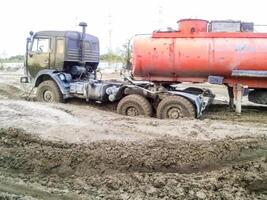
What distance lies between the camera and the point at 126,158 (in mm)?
7453

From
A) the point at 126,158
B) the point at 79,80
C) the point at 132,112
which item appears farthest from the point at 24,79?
the point at 126,158

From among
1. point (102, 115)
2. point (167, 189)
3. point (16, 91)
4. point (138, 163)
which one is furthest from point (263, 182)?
point (16, 91)

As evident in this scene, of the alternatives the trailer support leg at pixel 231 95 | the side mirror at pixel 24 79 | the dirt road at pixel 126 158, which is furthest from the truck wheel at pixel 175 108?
the side mirror at pixel 24 79

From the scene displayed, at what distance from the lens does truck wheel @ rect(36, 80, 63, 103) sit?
14.4 metres

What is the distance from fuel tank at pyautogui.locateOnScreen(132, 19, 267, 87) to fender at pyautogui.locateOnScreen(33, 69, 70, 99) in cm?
239

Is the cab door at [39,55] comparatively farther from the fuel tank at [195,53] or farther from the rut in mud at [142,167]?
the rut in mud at [142,167]

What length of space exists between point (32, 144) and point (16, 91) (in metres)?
11.5

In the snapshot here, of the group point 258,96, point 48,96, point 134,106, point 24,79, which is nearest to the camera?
point 134,106

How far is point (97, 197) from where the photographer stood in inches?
232

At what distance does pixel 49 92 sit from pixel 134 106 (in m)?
3.45

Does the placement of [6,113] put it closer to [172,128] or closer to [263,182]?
[172,128]

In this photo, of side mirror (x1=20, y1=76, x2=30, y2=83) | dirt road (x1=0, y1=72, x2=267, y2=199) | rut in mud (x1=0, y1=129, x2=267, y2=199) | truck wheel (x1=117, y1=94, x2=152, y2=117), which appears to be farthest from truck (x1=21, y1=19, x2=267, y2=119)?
rut in mud (x1=0, y1=129, x2=267, y2=199)

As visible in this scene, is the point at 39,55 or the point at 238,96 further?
the point at 39,55

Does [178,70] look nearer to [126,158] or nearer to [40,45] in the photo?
[40,45]
